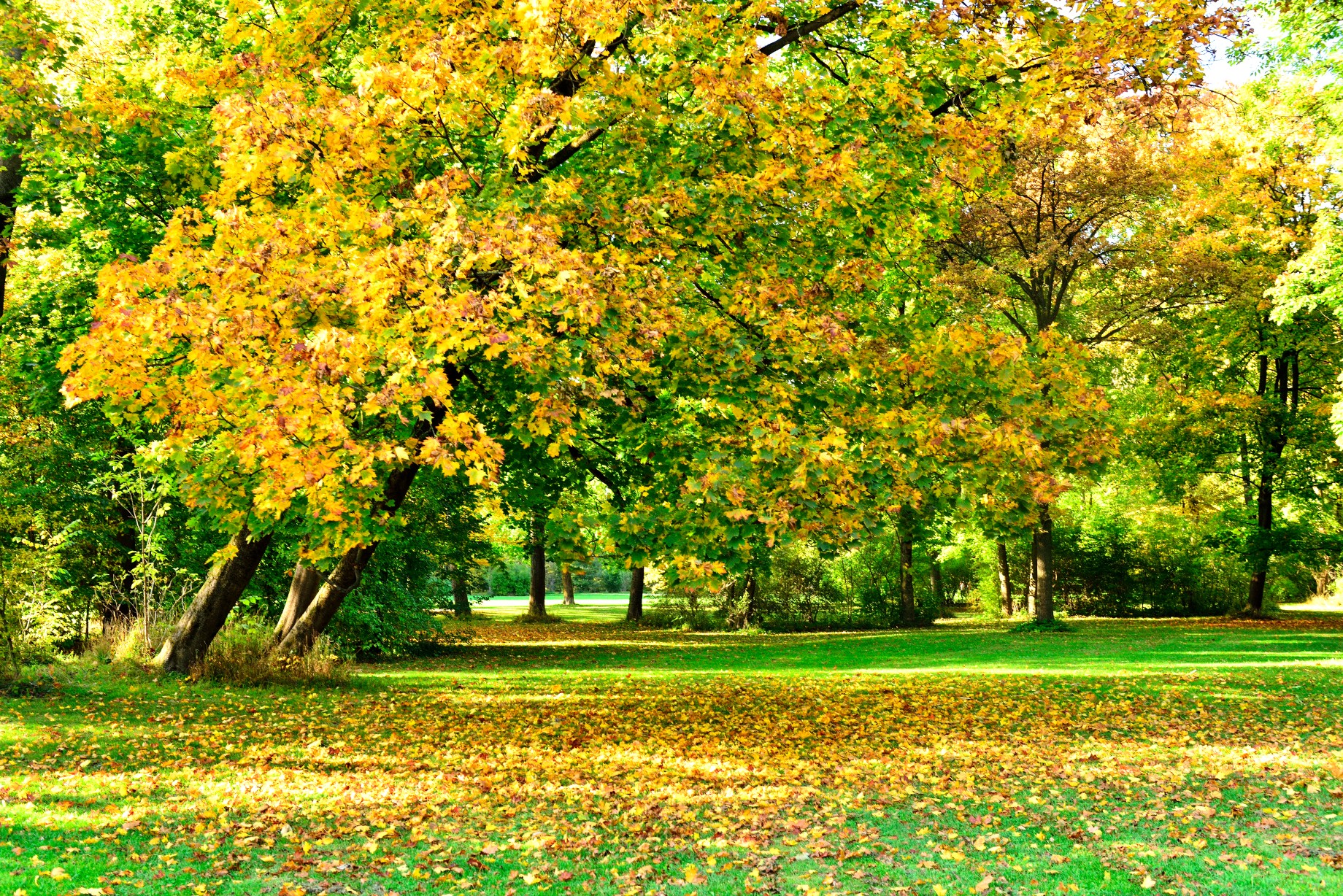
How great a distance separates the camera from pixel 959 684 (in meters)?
14.7

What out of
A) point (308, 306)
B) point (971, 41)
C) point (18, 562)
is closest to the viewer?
point (308, 306)

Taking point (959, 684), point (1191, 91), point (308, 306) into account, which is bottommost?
point (959, 684)

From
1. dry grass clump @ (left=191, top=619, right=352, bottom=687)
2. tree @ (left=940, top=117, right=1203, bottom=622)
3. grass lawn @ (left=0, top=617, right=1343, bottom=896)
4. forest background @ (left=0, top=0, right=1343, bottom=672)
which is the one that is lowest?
grass lawn @ (left=0, top=617, right=1343, bottom=896)

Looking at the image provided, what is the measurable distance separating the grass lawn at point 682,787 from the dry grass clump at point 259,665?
458 millimetres

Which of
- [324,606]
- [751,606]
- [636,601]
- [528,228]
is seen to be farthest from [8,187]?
[636,601]

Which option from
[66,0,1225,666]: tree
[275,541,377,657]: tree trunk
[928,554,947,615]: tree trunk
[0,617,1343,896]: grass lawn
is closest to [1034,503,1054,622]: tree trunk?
[928,554,947,615]: tree trunk

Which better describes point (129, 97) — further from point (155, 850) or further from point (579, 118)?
point (155, 850)

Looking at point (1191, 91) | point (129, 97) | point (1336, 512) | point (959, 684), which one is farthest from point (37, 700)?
point (1336, 512)

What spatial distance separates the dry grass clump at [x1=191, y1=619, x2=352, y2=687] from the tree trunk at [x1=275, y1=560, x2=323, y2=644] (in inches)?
10.1

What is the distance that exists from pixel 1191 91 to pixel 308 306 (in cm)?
857

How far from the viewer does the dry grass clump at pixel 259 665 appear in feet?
43.9

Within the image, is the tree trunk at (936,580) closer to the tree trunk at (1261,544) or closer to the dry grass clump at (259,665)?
the tree trunk at (1261,544)

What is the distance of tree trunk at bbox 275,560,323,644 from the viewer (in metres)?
14.9

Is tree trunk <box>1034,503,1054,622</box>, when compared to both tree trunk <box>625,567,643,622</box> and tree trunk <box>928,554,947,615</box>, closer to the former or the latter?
tree trunk <box>928,554,947,615</box>
